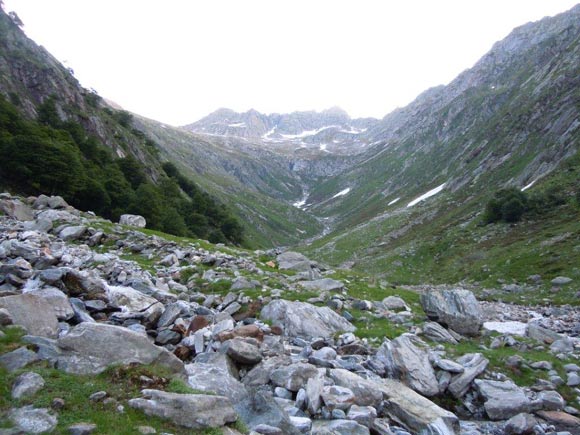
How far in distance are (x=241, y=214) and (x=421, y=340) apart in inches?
6379

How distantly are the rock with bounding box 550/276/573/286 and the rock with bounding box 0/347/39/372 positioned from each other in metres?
37.9

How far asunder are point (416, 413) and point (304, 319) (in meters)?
6.20

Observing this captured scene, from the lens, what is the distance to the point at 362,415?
875 cm

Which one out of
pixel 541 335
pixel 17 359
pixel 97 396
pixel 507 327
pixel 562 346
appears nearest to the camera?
pixel 97 396

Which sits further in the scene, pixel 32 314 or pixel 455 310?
pixel 455 310

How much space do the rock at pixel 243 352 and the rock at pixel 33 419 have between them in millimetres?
5265

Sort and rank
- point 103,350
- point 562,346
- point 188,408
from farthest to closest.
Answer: point 562,346, point 103,350, point 188,408

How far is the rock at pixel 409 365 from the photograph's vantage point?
1176 centimetres

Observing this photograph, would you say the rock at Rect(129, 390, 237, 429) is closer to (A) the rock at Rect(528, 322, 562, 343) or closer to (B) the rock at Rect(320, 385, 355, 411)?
(B) the rock at Rect(320, 385, 355, 411)

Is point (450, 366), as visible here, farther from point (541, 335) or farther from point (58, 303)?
point (58, 303)

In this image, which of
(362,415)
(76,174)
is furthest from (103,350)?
(76,174)

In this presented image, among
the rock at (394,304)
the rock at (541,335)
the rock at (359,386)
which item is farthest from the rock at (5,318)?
the rock at (541,335)

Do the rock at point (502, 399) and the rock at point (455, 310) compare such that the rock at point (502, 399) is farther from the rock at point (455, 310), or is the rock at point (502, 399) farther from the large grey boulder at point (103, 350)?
the large grey boulder at point (103, 350)

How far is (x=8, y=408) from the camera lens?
19.7 ft
